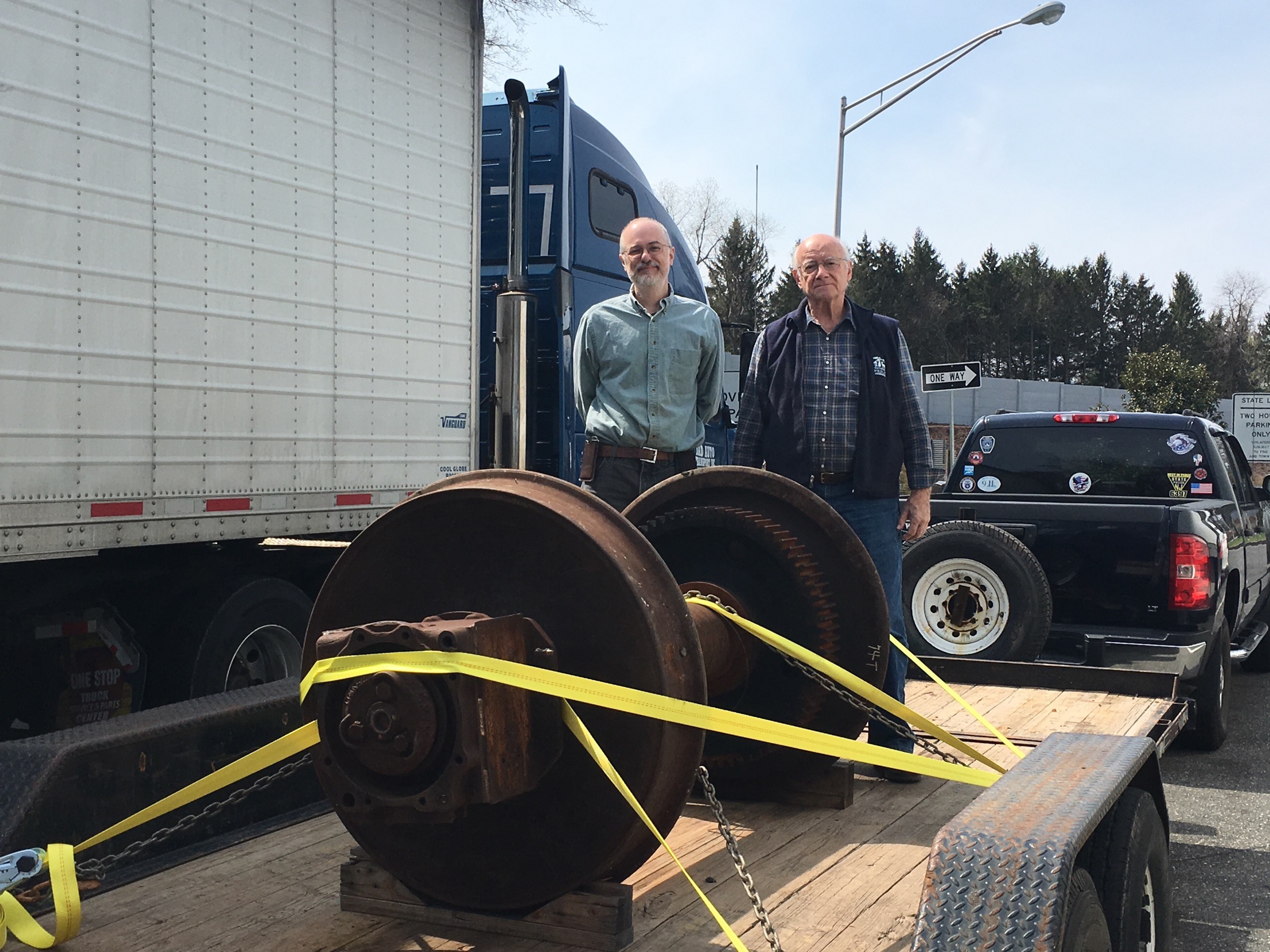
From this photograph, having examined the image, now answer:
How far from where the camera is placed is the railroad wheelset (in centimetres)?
214

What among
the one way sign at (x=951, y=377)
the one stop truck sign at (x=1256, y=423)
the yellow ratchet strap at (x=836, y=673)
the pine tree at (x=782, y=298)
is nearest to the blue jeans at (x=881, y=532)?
the yellow ratchet strap at (x=836, y=673)

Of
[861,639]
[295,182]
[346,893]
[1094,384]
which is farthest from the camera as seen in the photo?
[1094,384]

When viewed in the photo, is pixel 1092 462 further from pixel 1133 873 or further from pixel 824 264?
pixel 1133 873

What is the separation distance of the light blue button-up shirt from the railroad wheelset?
1885 mm

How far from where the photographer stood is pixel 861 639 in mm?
3740

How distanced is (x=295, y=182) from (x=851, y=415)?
2.73 meters

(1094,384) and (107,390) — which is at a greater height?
(1094,384)

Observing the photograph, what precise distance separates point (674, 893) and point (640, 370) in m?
2.16

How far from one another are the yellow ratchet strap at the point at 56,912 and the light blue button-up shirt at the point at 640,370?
2.47 metres

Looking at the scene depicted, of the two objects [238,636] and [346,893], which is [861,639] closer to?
[346,893]

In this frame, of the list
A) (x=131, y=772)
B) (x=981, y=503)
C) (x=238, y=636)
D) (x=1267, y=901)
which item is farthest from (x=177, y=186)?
(x=1267, y=901)

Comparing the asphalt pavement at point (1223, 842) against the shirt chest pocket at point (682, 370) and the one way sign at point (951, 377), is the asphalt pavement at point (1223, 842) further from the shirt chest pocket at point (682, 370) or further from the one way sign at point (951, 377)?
the one way sign at point (951, 377)

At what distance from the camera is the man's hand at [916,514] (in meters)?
4.34

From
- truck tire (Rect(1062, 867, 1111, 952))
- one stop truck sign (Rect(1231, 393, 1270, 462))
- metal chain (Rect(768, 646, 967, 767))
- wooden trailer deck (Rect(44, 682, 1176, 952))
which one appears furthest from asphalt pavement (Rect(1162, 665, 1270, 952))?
one stop truck sign (Rect(1231, 393, 1270, 462))
